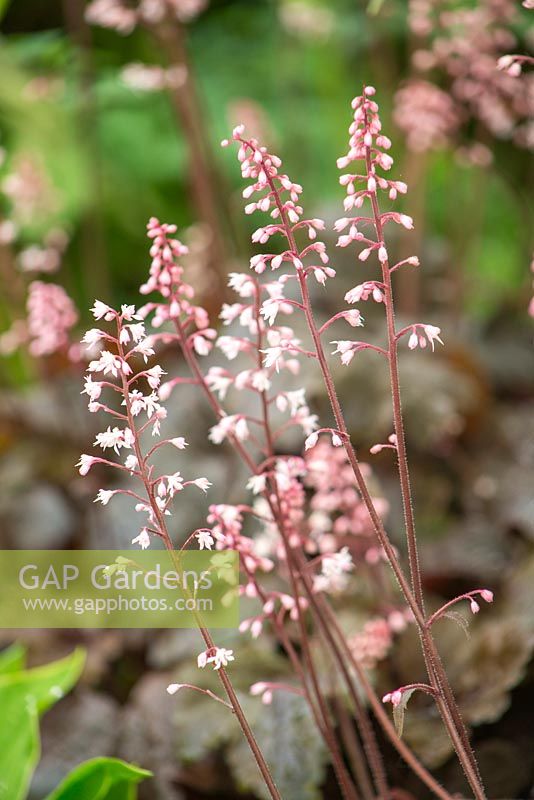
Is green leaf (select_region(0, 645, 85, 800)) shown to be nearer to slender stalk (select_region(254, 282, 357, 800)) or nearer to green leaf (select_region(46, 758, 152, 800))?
green leaf (select_region(46, 758, 152, 800))

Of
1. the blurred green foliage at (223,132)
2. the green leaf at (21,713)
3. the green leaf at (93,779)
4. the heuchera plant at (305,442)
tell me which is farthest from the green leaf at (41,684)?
the blurred green foliage at (223,132)

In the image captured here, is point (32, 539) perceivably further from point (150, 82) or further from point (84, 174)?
point (84, 174)

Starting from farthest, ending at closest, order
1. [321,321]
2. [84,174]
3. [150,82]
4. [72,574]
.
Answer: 1. [84,174]
2. [321,321]
3. [150,82]
4. [72,574]

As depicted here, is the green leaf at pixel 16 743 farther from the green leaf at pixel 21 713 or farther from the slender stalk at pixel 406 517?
the slender stalk at pixel 406 517

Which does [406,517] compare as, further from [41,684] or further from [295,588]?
[41,684]

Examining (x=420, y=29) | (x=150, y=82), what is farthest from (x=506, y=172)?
(x=150, y=82)

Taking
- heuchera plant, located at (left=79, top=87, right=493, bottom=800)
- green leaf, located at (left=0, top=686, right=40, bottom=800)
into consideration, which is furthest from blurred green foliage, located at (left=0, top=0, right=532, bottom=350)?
green leaf, located at (left=0, top=686, right=40, bottom=800)

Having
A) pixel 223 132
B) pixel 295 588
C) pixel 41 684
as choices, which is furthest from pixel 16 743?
pixel 223 132
